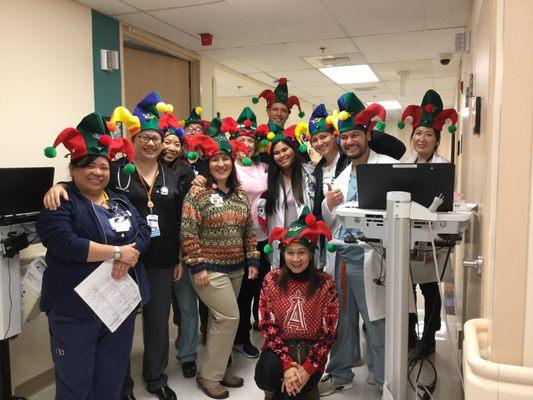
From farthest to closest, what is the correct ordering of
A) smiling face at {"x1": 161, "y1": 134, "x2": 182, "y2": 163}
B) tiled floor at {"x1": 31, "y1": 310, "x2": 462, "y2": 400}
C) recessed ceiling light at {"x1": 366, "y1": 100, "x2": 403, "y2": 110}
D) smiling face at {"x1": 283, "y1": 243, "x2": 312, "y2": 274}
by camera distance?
recessed ceiling light at {"x1": 366, "y1": 100, "x2": 403, "y2": 110} → smiling face at {"x1": 161, "y1": 134, "x2": 182, "y2": 163} → tiled floor at {"x1": 31, "y1": 310, "x2": 462, "y2": 400} → smiling face at {"x1": 283, "y1": 243, "x2": 312, "y2": 274}

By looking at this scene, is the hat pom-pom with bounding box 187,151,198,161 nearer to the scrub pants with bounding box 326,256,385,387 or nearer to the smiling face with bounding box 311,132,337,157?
the smiling face with bounding box 311,132,337,157

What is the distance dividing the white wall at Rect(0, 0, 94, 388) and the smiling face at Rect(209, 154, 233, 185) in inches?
52.3

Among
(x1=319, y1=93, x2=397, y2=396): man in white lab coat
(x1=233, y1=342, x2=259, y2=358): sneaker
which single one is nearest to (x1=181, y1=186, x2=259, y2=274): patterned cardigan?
(x1=319, y1=93, x2=397, y2=396): man in white lab coat

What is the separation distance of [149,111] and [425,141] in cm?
155

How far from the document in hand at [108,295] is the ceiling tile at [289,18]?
7.32 feet

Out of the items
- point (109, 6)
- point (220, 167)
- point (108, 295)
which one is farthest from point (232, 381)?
point (109, 6)

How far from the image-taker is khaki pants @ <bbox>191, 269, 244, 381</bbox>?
2.34 metres

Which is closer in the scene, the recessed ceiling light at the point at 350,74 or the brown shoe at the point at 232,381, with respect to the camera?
the brown shoe at the point at 232,381

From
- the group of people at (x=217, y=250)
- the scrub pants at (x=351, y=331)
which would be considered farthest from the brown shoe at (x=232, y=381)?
the scrub pants at (x=351, y=331)

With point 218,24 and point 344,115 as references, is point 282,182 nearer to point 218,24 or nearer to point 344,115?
point 344,115

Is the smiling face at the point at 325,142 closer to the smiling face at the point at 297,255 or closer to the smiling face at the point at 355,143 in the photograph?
the smiling face at the point at 355,143

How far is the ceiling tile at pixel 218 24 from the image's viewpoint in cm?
341

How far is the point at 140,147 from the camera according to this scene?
2281 millimetres

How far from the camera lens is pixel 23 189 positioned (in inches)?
83.9
